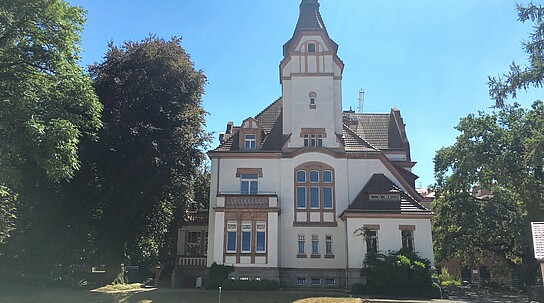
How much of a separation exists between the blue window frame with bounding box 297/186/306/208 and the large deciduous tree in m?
14.0

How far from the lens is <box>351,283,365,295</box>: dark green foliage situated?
92.7 feet

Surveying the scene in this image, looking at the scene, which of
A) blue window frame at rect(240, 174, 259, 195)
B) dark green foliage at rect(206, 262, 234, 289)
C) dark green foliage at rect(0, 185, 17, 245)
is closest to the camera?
dark green foliage at rect(0, 185, 17, 245)

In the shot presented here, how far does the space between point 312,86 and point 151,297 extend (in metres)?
19.1

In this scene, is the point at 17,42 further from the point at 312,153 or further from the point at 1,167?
the point at 312,153

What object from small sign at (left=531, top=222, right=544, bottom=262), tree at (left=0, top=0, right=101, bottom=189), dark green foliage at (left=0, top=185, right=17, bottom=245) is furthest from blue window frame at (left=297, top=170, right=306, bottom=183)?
small sign at (left=531, top=222, right=544, bottom=262)

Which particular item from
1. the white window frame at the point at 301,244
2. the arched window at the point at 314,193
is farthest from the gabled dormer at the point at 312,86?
the white window frame at the point at 301,244

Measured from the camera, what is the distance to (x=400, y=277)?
27.3 meters

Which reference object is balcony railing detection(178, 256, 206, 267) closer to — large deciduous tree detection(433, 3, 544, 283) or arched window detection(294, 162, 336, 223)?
arched window detection(294, 162, 336, 223)

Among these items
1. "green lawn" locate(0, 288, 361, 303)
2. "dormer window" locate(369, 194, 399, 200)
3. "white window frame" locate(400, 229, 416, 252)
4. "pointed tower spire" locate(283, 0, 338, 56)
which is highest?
"pointed tower spire" locate(283, 0, 338, 56)

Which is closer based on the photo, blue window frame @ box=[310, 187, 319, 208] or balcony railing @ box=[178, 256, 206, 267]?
blue window frame @ box=[310, 187, 319, 208]

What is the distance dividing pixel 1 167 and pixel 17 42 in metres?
5.84

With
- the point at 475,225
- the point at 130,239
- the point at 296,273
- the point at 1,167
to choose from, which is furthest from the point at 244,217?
the point at 475,225

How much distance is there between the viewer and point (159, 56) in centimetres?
3162

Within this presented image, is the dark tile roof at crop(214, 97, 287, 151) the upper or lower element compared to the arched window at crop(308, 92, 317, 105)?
lower
